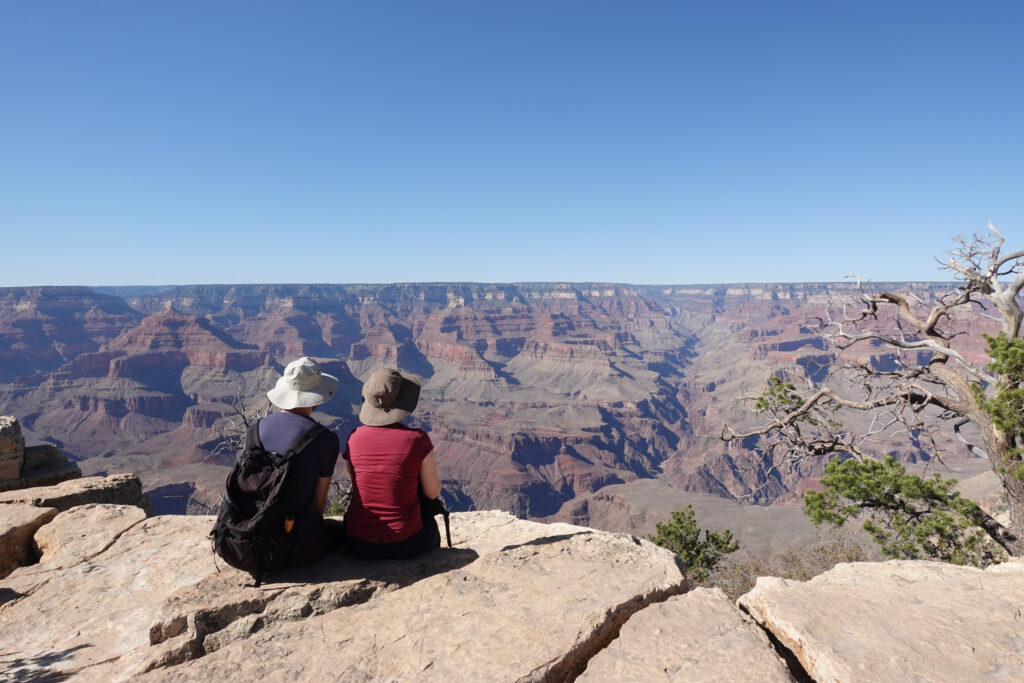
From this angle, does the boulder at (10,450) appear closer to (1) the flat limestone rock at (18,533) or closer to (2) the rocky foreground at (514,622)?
(1) the flat limestone rock at (18,533)

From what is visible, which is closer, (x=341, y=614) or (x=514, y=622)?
(x=514, y=622)

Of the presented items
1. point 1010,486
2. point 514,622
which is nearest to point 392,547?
point 514,622

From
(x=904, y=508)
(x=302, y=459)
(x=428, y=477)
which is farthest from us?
(x=904, y=508)

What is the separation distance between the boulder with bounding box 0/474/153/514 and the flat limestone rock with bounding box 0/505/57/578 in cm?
84

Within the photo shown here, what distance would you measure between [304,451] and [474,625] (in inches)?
68.0

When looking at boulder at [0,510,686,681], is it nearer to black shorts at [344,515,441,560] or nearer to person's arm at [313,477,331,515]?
black shorts at [344,515,441,560]

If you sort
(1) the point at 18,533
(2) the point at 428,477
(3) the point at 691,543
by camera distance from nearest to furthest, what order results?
(2) the point at 428,477 → (1) the point at 18,533 → (3) the point at 691,543

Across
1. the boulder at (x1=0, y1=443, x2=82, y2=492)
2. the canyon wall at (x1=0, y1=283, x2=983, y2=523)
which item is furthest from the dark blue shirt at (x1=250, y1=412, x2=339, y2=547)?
the canyon wall at (x1=0, y1=283, x2=983, y2=523)

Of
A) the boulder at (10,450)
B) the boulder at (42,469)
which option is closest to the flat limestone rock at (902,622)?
the boulder at (42,469)

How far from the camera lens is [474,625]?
3146 millimetres

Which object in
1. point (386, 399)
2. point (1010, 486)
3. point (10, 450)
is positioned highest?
point (386, 399)

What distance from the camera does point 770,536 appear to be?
50375 mm

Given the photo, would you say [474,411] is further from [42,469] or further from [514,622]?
[514,622]

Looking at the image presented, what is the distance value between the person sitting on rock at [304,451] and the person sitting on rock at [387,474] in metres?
0.21
